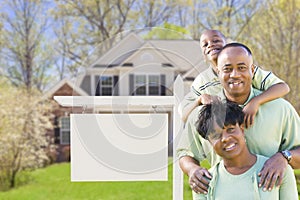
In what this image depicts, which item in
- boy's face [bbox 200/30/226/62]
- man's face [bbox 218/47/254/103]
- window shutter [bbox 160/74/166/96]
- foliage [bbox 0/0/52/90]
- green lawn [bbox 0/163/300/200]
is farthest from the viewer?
foliage [bbox 0/0/52/90]

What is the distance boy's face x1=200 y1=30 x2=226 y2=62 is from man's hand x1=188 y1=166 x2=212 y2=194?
0.39m

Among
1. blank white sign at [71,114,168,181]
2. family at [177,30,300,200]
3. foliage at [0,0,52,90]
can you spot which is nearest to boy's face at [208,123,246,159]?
family at [177,30,300,200]

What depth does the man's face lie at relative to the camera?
Answer: 1.33 metres

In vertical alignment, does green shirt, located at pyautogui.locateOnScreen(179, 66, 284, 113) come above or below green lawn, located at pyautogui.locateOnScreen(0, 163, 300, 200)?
above

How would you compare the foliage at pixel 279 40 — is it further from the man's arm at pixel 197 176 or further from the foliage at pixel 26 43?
the man's arm at pixel 197 176

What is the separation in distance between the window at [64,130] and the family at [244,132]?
22.6 ft

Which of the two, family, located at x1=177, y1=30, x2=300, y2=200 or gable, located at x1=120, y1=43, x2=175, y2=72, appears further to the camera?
gable, located at x1=120, y1=43, x2=175, y2=72

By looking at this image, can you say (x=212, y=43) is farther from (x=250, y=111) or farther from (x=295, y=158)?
(x=295, y=158)

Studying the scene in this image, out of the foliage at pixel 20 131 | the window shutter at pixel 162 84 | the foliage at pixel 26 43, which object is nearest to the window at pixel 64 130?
the foliage at pixel 20 131

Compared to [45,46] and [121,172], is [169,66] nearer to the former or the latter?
[121,172]

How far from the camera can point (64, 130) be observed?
8289 millimetres

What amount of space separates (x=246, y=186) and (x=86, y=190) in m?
5.40

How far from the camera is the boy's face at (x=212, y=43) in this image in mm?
1456

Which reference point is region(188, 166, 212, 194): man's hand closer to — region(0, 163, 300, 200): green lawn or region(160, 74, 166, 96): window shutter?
region(160, 74, 166, 96): window shutter
